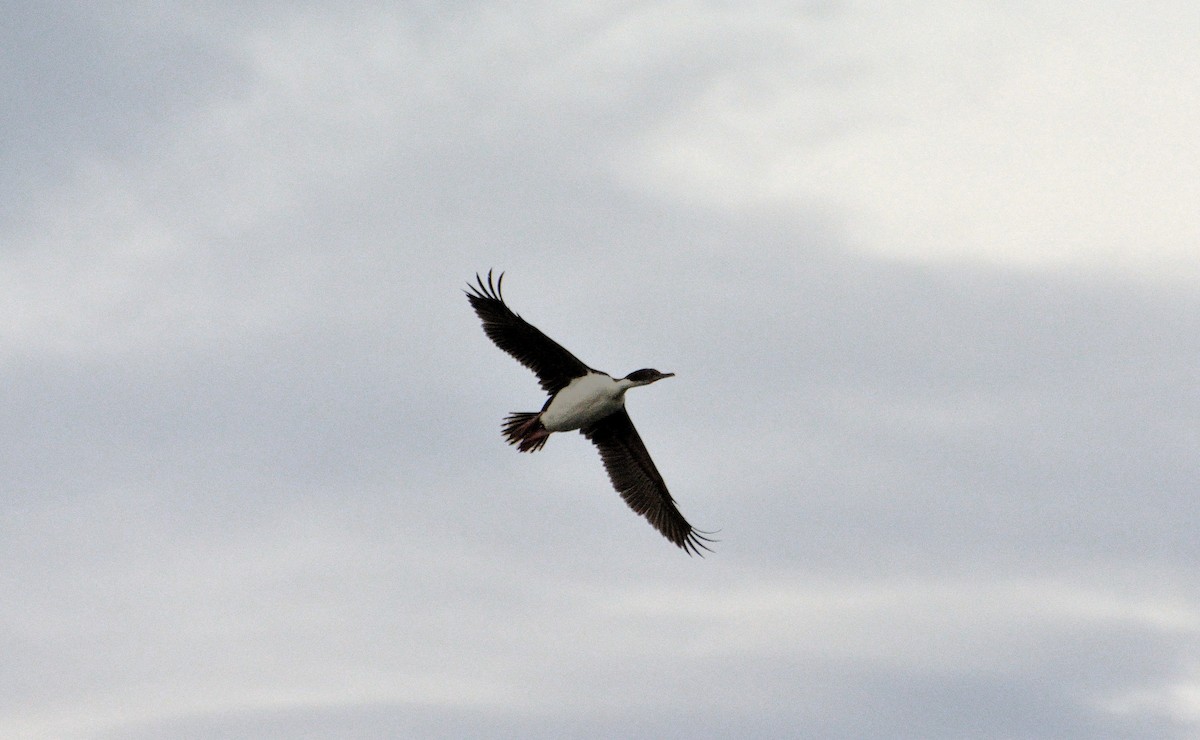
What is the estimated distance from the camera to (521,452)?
90.1ft

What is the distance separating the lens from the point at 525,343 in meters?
26.8

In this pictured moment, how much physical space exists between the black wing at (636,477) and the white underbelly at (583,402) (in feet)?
5.02

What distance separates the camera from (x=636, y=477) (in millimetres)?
29672

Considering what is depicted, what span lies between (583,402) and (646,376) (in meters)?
1.48

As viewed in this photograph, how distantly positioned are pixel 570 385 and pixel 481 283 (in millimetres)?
3068

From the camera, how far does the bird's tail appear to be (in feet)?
89.7

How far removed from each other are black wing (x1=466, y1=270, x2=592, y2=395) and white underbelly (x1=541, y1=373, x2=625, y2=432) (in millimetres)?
308

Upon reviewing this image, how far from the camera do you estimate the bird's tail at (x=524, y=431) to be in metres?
27.3

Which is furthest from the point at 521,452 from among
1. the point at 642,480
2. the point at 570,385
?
the point at 642,480

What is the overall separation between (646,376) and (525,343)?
2.72 m

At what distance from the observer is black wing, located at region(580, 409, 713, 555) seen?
95.2ft

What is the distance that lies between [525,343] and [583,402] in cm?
180

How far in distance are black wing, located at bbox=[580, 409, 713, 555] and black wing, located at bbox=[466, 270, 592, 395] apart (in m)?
2.03

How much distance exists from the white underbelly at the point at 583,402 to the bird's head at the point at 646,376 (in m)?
0.37
